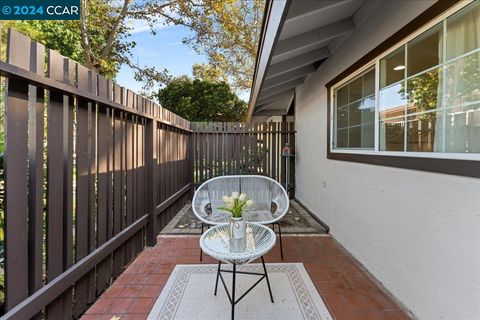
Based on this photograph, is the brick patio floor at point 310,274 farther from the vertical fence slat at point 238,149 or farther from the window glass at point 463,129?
the vertical fence slat at point 238,149

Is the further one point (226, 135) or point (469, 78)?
point (226, 135)

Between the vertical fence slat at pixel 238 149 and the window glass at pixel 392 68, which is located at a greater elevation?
the window glass at pixel 392 68

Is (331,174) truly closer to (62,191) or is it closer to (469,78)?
(469,78)

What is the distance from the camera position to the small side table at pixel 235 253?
1.87 metres

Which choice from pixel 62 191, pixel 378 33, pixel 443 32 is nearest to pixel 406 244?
Answer: pixel 443 32

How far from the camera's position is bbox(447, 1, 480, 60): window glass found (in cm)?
150

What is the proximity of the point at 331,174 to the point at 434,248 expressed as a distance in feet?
6.55

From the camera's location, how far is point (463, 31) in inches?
62.6

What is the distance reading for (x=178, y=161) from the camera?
16.1 ft

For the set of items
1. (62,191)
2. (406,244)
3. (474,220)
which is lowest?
(406,244)

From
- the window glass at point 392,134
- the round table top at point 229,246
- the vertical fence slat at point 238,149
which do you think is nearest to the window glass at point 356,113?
the window glass at point 392,134

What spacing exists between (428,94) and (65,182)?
2.66 metres

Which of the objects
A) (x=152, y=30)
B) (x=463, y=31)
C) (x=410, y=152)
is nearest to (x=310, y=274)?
(x=410, y=152)

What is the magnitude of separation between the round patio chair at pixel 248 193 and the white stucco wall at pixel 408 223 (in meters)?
0.83
